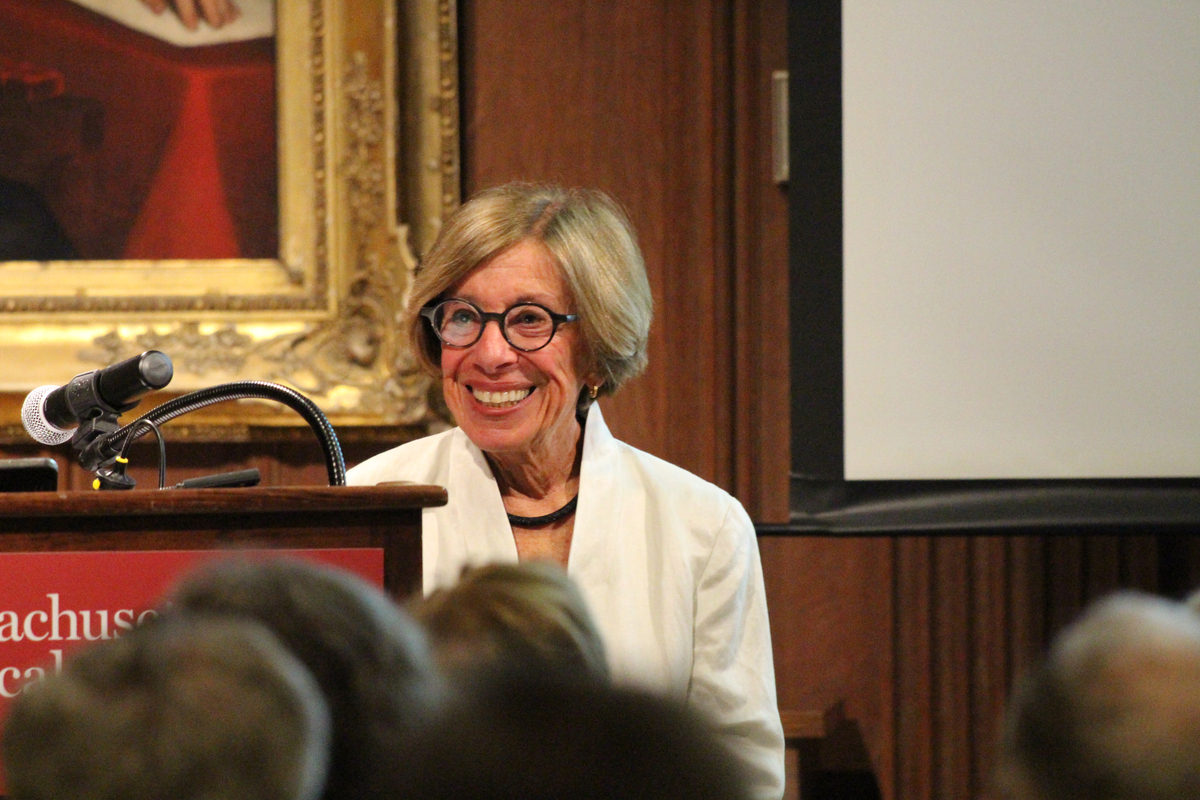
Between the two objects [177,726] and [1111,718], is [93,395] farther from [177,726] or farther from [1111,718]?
[1111,718]

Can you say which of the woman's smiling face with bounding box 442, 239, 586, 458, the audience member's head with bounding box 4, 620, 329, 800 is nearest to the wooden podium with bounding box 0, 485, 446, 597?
the woman's smiling face with bounding box 442, 239, 586, 458

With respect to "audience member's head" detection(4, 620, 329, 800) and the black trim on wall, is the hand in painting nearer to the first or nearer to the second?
the black trim on wall

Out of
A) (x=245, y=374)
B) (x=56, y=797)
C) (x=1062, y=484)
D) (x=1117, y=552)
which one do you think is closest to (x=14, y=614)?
(x=56, y=797)

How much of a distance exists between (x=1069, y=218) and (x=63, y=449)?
8.12 ft

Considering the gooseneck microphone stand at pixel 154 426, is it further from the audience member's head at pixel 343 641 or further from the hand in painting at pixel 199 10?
the hand in painting at pixel 199 10

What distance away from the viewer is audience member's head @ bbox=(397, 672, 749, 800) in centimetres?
50

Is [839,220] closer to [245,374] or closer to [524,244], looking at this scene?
[524,244]

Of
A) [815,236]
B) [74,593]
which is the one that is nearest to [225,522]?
[74,593]

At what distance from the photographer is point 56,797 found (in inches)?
22.8

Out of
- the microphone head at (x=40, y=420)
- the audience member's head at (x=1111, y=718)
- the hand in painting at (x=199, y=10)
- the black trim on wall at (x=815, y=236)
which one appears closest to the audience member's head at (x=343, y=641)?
the audience member's head at (x=1111, y=718)

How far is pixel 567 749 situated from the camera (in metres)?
0.51

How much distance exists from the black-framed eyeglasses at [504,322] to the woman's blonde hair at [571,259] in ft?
0.11

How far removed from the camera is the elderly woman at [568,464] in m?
2.29

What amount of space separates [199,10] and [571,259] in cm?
154
